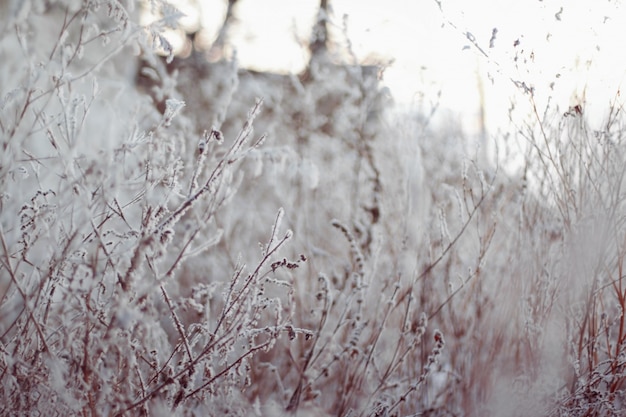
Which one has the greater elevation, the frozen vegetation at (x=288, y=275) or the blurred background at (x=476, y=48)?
the blurred background at (x=476, y=48)

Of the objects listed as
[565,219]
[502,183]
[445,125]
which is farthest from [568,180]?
[445,125]

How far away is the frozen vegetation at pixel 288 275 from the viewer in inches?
55.0

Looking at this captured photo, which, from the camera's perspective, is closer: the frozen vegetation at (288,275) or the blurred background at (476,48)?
the frozen vegetation at (288,275)

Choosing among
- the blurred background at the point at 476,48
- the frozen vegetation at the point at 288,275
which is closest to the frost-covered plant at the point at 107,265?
the frozen vegetation at the point at 288,275

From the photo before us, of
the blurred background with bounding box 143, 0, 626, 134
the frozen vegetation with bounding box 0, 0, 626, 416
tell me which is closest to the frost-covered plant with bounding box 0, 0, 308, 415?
the frozen vegetation with bounding box 0, 0, 626, 416

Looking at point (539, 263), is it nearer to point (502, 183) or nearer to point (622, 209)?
point (622, 209)

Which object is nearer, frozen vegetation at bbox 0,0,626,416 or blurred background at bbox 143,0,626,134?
frozen vegetation at bbox 0,0,626,416

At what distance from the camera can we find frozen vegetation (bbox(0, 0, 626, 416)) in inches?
55.0

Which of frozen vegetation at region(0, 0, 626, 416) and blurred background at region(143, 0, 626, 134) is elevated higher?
blurred background at region(143, 0, 626, 134)

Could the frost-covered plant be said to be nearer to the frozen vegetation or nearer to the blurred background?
the frozen vegetation

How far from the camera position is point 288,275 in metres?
2.69

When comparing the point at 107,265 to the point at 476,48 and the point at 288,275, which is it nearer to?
the point at 288,275

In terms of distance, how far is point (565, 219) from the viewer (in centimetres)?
208

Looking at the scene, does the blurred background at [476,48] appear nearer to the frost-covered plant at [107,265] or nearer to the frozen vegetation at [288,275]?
the frozen vegetation at [288,275]
